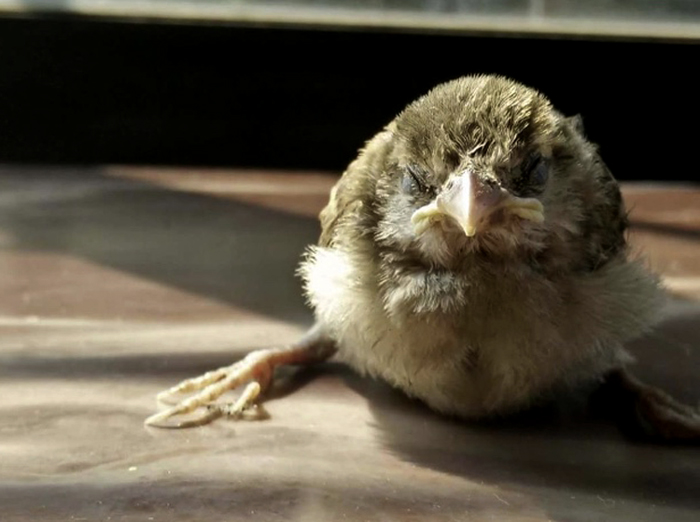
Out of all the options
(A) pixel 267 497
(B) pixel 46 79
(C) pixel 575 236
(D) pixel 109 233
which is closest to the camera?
(A) pixel 267 497

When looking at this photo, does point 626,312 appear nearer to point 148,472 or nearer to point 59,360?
point 148,472

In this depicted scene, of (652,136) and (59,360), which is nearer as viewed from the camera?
(59,360)

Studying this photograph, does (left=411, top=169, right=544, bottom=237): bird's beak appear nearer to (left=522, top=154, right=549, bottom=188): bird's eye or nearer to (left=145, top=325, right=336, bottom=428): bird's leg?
(left=522, top=154, right=549, bottom=188): bird's eye

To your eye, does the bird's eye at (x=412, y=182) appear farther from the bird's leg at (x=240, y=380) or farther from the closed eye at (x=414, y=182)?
the bird's leg at (x=240, y=380)

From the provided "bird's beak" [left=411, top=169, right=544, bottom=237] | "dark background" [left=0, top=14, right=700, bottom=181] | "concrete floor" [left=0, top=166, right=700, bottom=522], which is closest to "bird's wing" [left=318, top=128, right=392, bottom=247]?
"bird's beak" [left=411, top=169, right=544, bottom=237]

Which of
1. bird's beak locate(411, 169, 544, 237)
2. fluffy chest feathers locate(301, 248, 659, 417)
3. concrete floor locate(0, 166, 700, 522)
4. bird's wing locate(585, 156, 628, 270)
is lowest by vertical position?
concrete floor locate(0, 166, 700, 522)

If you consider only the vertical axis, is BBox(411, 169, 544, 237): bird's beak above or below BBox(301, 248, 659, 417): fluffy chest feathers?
above

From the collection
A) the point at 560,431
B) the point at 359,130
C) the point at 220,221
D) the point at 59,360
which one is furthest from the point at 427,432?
the point at 359,130

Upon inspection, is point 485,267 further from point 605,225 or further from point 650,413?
point 650,413
